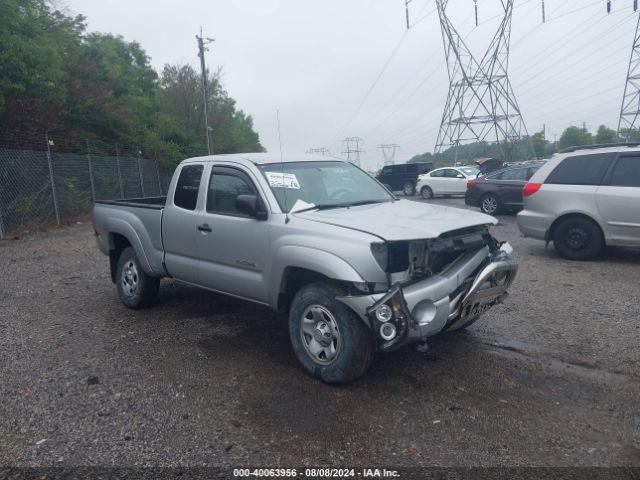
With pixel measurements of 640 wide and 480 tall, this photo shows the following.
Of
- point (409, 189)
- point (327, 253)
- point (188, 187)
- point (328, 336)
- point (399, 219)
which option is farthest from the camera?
point (409, 189)

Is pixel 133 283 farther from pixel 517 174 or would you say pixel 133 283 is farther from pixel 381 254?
pixel 517 174

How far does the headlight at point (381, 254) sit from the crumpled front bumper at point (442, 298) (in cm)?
20

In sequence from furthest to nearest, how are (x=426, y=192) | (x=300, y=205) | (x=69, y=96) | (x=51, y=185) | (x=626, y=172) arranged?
1. (x=426, y=192)
2. (x=69, y=96)
3. (x=51, y=185)
4. (x=626, y=172)
5. (x=300, y=205)

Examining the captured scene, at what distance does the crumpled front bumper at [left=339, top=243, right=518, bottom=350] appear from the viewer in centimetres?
373

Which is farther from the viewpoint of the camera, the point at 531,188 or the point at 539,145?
the point at 539,145

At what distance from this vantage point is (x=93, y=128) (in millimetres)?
23438

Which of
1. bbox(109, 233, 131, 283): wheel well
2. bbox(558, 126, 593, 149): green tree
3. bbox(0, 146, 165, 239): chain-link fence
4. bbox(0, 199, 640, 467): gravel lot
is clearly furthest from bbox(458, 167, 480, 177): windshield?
bbox(558, 126, 593, 149): green tree

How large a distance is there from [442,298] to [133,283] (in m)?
4.03

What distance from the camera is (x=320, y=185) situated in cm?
518

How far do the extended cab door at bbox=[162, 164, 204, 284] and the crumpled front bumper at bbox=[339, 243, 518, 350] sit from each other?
7.07ft

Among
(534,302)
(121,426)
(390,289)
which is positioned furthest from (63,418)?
(534,302)

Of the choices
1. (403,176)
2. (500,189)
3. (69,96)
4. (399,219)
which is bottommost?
(500,189)

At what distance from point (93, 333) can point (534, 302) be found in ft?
16.2

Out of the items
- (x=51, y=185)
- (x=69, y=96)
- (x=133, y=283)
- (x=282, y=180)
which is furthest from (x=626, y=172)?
(x=69, y=96)
